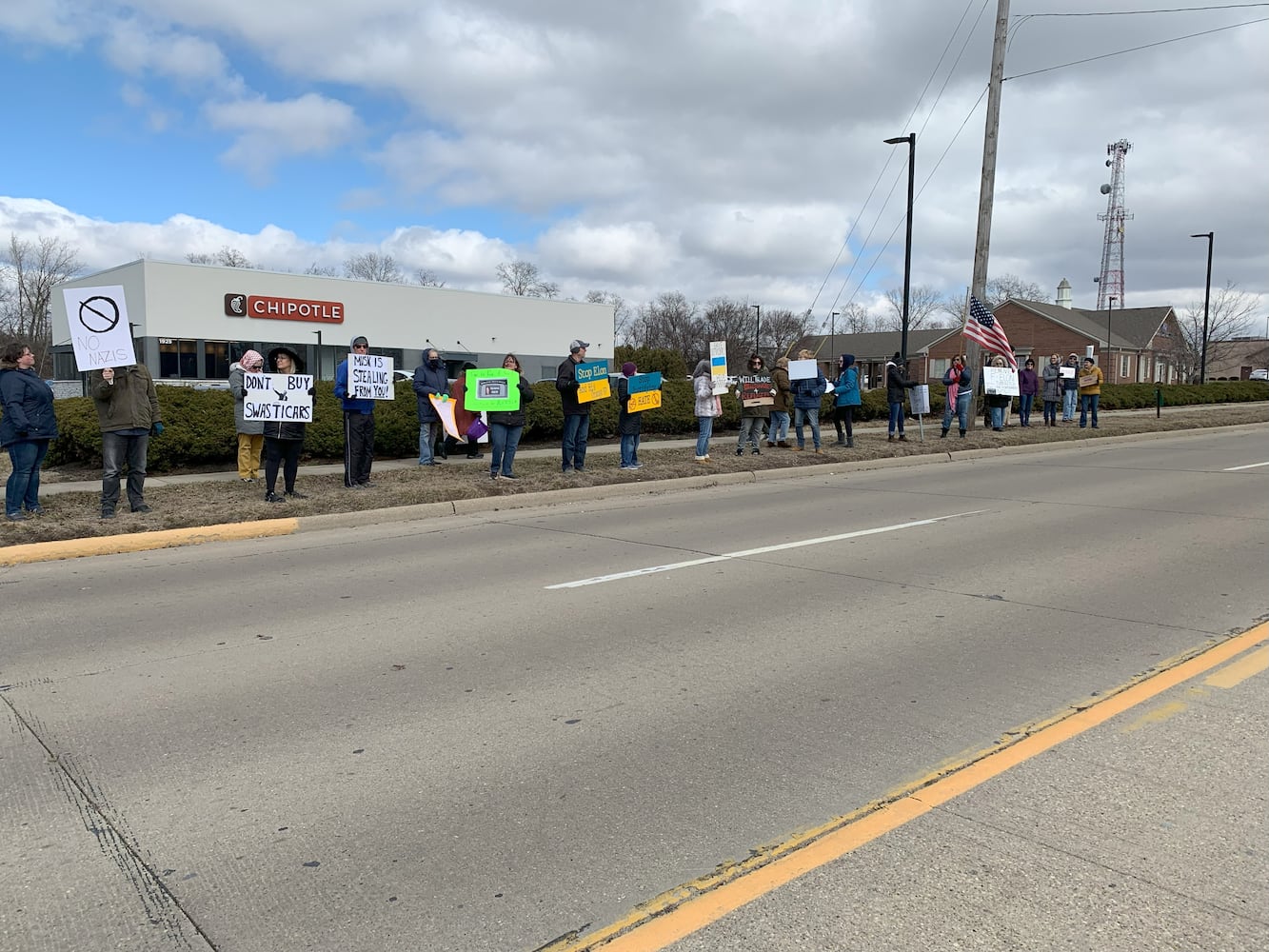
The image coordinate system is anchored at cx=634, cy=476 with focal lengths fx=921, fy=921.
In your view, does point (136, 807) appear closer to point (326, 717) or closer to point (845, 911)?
point (326, 717)

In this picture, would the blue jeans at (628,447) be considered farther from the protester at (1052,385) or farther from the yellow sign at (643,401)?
the protester at (1052,385)

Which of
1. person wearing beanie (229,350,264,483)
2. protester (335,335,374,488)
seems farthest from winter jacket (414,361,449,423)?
person wearing beanie (229,350,264,483)

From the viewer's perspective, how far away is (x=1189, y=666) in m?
5.18

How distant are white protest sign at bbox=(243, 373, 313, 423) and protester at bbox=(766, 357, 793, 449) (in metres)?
8.59

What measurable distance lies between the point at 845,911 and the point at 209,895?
6.75 ft

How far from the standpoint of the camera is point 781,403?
1725 centimetres

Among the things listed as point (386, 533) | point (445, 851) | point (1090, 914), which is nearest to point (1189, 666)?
point (1090, 914)

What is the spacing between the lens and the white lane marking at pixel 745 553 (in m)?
7.48

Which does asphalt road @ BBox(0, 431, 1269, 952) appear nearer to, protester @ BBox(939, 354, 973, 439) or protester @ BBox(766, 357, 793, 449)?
protester @ BBox(766, 357, 793, 449)

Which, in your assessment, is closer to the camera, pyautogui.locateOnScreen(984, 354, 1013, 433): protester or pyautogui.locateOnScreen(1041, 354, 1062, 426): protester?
pyautogui.locateOnScreen(984, 354, 1013, 433): protester

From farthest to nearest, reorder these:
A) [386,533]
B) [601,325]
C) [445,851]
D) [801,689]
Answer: [601,325]
[386,533]
[801,689]
[445,851]

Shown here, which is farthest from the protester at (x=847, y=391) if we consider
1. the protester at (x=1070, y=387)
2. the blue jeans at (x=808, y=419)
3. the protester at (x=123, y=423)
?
the protester at (x=123, y=423)

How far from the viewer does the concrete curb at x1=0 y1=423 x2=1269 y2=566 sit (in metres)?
8.88

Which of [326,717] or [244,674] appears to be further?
[244,674]
